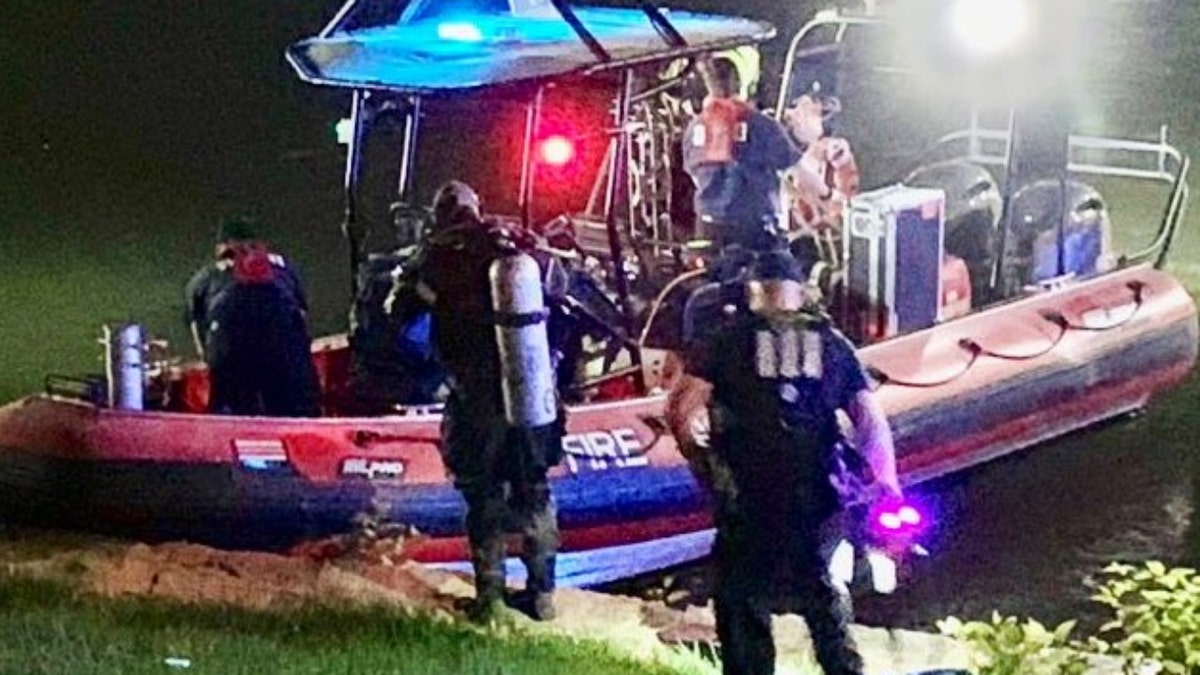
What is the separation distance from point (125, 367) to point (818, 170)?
1267 mm

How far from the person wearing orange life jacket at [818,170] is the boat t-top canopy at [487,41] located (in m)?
0.16

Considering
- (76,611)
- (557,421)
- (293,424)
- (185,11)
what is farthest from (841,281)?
(76,611)

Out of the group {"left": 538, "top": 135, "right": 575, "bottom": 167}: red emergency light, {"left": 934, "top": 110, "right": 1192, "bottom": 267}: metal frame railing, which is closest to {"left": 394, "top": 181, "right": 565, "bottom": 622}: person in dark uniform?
{"left": 538, "top": 135, "right": 575, "bottom": 167}: red emergency light

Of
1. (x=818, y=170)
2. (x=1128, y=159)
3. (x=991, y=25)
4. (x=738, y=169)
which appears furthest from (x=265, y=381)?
(x=1128, y=159)

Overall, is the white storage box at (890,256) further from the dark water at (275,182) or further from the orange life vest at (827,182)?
the dark water at (275,182)

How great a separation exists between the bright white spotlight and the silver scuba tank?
830 millimetres

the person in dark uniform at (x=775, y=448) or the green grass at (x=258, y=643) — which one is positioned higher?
the person in dark uniform at (x=775, y=448)

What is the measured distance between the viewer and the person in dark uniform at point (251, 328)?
12.3 ft

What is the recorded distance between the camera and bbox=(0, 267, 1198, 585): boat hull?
146 inches

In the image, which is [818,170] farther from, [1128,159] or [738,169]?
[1128,159]

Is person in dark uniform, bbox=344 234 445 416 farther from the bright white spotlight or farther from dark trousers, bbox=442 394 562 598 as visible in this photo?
the bright white spotlight

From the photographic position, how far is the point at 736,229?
3646 millimetres

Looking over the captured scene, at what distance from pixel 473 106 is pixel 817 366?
0.78 m

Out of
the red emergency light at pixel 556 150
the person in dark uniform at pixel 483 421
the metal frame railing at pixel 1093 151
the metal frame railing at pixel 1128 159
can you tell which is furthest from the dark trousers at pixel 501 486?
the metal frame railing at pixel 1128 159
